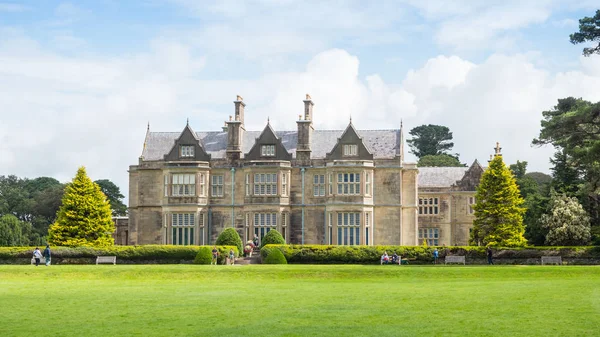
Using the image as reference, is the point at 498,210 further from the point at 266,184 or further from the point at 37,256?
the point at 37,256

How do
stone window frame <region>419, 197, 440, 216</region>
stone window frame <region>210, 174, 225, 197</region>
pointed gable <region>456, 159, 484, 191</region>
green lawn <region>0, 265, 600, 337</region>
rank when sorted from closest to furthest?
green lawn <region>0, 265, 600, 337</region> → stone window frame <region>210, 174, 225, 197</region> → pointed gable <region>456, 159, 484, 191</region> → stone window frame <region>419, 197, 440, 216</region>

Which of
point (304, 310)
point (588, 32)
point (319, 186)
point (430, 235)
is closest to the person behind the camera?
point (304, 310)

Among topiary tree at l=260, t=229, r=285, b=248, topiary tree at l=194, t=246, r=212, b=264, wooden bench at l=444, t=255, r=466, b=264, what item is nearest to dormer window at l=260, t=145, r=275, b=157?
topiary tree at l=260, t=229, r=285, b=248

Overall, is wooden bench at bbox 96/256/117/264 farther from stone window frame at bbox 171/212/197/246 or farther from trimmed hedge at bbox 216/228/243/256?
stone window frame at bbox 171/212/197/246

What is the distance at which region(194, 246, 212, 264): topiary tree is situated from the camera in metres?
45.5

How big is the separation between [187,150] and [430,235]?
20332 millimetres

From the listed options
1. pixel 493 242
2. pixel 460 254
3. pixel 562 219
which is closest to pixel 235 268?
pixel 460 254

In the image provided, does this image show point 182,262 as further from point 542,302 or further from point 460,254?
point 542,302

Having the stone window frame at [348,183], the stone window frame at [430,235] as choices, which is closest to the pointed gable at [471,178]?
the stone window frame at [430,235]

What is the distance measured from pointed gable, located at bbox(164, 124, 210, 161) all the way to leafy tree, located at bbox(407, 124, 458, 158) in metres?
61.3

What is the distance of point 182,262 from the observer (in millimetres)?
46562

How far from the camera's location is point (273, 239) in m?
49.7

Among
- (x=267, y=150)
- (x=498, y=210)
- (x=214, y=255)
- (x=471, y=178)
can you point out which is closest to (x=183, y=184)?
(x=267, y=150)

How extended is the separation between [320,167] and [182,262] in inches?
459
